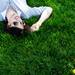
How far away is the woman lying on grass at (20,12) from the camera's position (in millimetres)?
8758

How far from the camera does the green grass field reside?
7805 millimetres

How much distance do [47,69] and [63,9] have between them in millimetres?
2326

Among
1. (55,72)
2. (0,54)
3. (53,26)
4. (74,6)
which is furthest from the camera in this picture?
(74,6)

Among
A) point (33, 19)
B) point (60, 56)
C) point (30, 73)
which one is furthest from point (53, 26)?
point (30, 73)

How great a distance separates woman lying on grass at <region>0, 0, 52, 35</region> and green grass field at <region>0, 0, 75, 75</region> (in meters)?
0.13

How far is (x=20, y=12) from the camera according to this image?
9336 millimetres

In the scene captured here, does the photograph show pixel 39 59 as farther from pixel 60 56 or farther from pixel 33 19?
pixel 33 19

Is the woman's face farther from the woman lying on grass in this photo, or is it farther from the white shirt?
the white shirt

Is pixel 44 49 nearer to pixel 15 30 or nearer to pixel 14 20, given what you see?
pixel 15 30

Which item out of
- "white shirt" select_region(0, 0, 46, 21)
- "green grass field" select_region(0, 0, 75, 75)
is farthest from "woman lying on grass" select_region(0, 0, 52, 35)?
"green grass field" select_region(0, 0, 75, 75)

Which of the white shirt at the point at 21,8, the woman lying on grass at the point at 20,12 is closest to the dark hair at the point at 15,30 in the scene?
the woman lying on grass at the point at 20,12

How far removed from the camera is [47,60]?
7.99m

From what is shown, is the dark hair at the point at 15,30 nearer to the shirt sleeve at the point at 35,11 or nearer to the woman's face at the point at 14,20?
the woman's face at the point at 14,20

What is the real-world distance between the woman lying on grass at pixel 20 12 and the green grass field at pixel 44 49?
0.41 ft
